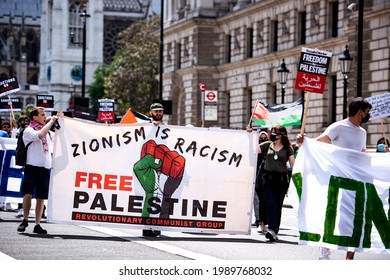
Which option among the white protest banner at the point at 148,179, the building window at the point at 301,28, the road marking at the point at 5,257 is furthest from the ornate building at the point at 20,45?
the road marking at the point at 5,257

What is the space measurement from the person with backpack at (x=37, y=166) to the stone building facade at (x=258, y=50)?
24487mm

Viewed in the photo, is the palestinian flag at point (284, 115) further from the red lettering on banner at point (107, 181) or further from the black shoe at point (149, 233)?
the red lettering on banner at point (107, 181)

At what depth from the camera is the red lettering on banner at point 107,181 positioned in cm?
1738

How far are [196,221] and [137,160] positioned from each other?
3.63 feet

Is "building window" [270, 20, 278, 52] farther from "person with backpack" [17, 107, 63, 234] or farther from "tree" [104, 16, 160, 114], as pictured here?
"person with backpack" [17, 107, 63, 234]

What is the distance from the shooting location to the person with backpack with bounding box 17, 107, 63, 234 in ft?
58.9

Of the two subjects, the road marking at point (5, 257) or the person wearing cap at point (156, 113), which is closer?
the road marking at point (5, 257)

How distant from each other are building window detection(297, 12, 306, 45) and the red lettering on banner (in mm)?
41336

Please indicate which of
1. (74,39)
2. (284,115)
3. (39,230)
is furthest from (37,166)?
(74,39)

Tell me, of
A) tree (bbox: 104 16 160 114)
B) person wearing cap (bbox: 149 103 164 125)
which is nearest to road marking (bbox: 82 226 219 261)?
person wearing cap (bbox: 149 103 164 125)

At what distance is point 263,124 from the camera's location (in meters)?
35.6
